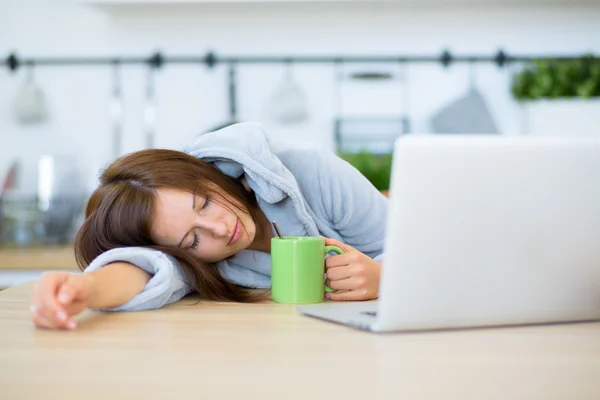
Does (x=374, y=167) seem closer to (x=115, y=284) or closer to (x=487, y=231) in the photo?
(x=115, y=284)

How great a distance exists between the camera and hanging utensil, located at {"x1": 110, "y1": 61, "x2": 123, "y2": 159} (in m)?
2.51

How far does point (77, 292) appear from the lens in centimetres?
88

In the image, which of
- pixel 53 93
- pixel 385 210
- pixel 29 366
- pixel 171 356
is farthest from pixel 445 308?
pixel 53 93

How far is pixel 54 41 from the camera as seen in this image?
2.54m

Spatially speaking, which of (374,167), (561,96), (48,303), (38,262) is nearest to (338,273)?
(48,303)

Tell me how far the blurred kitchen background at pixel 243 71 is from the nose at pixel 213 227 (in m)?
1.32

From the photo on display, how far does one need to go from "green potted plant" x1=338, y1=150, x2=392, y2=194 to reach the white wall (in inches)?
13.2

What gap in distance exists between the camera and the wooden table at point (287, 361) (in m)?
0.59

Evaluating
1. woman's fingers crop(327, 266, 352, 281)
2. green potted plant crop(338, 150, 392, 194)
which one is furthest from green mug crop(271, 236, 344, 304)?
green potted plant crop(338, 150, 392, 194)

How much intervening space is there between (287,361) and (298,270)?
0.38 meters

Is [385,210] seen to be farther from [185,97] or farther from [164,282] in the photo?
[185,97]

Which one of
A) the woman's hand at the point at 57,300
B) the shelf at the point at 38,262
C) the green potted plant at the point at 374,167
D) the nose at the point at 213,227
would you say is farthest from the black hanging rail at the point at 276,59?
the woman's hand at the point at 57,300

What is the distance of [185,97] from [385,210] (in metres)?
1.25

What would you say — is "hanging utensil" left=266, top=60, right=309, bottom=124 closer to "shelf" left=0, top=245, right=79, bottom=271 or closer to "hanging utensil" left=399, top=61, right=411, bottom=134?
"hanging utensil" left=399, top=61, right=411, bottom=134
